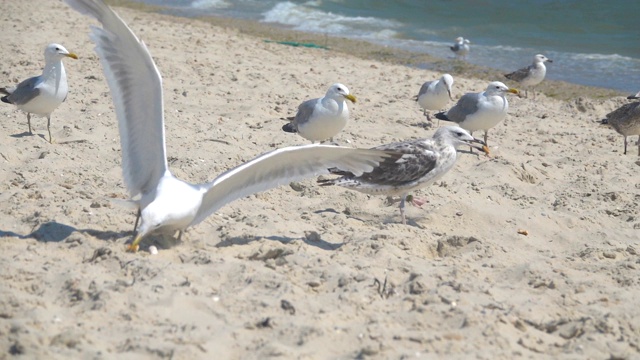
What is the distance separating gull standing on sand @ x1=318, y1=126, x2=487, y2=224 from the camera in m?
7.02

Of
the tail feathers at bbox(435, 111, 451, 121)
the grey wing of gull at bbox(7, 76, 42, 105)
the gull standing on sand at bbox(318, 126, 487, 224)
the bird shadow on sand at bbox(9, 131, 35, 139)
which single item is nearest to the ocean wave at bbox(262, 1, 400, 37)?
the tail feathers at bbox(435, 111, 451, 121)

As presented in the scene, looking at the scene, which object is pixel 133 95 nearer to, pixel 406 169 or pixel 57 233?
pixel 57 233

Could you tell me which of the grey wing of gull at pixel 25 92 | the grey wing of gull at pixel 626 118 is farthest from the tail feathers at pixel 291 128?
the grey wing of gull at pixel 626 118

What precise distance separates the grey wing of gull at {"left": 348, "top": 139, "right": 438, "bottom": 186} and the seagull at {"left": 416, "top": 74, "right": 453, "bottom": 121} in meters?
3.70

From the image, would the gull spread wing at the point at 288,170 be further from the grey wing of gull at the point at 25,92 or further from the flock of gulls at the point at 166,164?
the grey wing of gull at the point at 25,92

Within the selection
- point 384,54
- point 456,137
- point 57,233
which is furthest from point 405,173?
point 384,54

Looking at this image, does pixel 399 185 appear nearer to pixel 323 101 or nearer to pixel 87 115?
pixel 323 101

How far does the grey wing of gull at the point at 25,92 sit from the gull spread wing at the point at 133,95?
2.73m

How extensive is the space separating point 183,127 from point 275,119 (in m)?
1.28

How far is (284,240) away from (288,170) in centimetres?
50

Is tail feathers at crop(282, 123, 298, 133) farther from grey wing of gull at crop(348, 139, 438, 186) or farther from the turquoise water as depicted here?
the turquoise water

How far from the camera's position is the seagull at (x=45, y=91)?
8.23 meters

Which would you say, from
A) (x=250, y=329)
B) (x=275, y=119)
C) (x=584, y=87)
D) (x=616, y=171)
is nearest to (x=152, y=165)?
(x=250, y=329)

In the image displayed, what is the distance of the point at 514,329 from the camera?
184 inches
